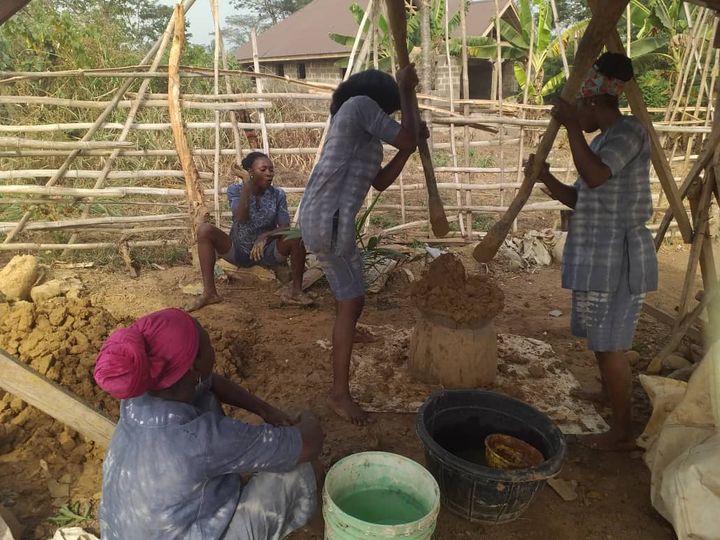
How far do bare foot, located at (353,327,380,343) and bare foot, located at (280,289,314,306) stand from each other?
69 cm

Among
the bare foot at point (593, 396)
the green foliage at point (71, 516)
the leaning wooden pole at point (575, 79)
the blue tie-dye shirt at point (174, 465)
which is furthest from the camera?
the bare foot at point (593, 396)

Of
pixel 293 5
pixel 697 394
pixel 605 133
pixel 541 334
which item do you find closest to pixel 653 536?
pixel 697 394

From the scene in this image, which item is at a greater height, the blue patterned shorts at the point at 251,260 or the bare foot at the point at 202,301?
the blue patterned shorts at the point at 251,260

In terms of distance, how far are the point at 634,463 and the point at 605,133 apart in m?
1.47

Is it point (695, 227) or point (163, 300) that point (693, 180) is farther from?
point (163, 300)

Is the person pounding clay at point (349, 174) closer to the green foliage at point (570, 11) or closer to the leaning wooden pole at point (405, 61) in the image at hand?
the leaning wooden pole at point (405, 61)

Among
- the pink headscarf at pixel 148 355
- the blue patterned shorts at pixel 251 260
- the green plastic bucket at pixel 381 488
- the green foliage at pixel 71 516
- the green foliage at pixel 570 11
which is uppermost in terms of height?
the green foliage at pixel 570 11

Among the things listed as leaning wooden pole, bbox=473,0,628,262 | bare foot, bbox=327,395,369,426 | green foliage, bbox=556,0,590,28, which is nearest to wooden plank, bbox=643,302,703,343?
leaning wooden pole, bbox=473,0,628,262

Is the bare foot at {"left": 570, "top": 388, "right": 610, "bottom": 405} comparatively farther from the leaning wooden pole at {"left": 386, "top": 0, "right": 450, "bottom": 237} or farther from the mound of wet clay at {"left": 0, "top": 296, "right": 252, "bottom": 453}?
the mound of wet clay at {"left": 0, "top": 296, "right": 252, "bottom": 453}

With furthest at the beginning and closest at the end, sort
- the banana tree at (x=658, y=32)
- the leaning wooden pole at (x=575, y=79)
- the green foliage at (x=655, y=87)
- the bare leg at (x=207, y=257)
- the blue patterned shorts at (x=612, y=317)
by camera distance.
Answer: the green foliage at (x=655, y=87) < the banana tree at (x=658, y=32) < the bare leg at (x=207, y=257) < the blue patterned shorts at (x=612, y=317) < the leaning wooden pole at (x=575, y=79)

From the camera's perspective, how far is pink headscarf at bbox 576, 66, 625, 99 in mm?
1978

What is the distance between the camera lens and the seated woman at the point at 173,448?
1264mm

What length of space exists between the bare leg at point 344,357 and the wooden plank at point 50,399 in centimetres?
102

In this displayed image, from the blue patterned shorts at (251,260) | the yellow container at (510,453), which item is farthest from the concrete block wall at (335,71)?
the yellow container at (510,453)
